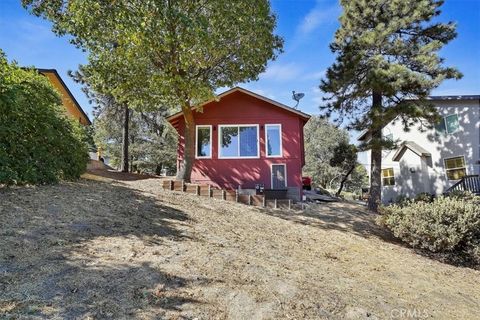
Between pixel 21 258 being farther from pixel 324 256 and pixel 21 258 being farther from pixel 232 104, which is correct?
pixel 232 104

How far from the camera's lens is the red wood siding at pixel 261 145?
14.5 m

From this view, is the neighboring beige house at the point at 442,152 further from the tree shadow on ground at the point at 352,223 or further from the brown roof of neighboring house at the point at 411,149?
the tree shadow on ground at the point at 352,223

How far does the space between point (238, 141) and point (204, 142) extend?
165 cm

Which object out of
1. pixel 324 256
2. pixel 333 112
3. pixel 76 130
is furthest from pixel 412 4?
pixel 76 130

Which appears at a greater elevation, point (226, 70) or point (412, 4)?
point (412, 4)

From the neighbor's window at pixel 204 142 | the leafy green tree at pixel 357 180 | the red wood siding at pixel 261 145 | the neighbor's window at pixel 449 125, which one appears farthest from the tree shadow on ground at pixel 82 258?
the leafy green tree at pixel 357 180

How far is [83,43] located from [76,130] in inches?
135

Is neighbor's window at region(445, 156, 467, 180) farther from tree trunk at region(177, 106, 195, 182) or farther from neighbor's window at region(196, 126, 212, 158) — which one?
tree trunk at region(177, 106, 195, 182)

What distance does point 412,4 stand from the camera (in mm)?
13531

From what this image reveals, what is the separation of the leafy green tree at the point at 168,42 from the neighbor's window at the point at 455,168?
38.8 ft

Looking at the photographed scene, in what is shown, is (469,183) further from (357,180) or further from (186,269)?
(357,180)

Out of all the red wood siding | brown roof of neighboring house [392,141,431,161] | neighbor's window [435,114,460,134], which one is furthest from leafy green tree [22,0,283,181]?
neighbor's window [435,114,460,134]

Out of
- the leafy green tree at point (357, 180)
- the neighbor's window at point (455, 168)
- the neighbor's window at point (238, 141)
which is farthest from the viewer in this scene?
the leafy green tree at point (357, 180)

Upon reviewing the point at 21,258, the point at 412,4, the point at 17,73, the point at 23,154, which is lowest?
the point at 21,258
